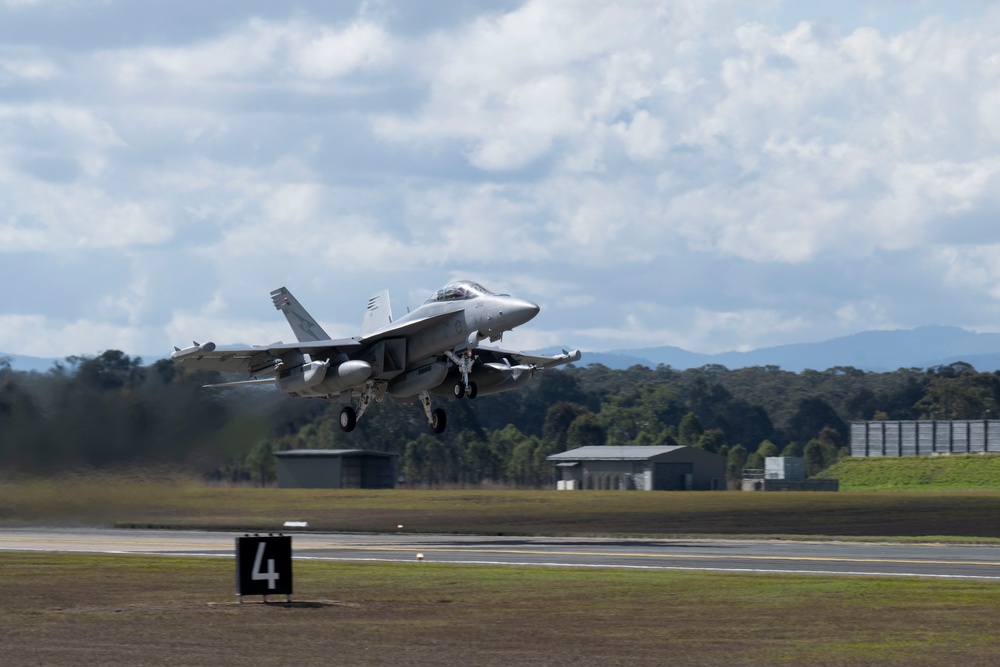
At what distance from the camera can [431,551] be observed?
124ft

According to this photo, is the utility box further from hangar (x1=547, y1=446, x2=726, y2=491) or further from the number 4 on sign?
the number 4 on sign

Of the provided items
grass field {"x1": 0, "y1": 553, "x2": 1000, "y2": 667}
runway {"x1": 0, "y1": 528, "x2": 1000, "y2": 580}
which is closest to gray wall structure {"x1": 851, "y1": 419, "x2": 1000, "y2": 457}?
runway {"x1": 0, "y1": 528, "x2": 1000, "y2": 580}

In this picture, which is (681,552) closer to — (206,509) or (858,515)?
(858,515)

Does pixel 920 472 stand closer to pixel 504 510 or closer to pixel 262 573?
pixel 504 510

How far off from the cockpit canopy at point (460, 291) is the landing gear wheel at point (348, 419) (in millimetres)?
6404

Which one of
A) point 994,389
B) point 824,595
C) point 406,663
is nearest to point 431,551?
point 824,595

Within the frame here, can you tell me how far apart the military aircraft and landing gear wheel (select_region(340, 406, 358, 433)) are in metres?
0.03

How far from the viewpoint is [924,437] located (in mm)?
107500

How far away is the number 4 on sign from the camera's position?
2100cm

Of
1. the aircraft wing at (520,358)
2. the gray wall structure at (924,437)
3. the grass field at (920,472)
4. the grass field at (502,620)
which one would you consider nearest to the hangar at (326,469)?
the grass field at (920,472)

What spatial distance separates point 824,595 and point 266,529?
112 ft

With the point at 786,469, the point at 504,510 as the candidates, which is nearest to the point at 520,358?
the point at 504,510

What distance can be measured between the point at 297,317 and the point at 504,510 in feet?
78.1

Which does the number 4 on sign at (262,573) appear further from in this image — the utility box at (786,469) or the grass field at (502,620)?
the utility box at (786,469)
